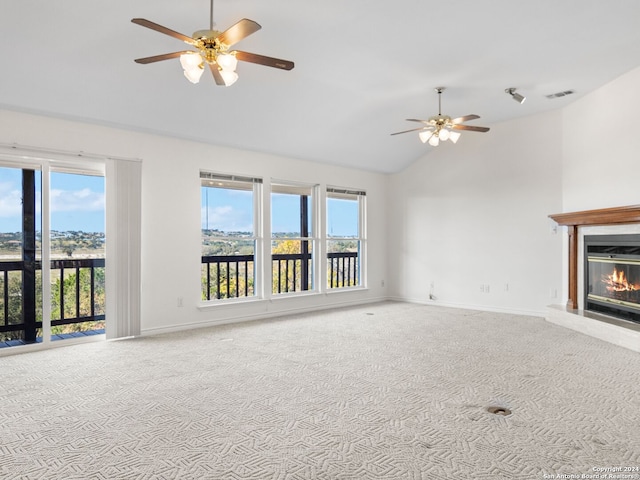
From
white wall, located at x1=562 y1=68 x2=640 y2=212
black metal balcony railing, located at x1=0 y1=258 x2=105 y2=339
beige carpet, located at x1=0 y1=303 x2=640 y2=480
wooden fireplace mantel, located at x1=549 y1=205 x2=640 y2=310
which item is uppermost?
white wall, located at x1=562 y1=68 x2=640 y2=212

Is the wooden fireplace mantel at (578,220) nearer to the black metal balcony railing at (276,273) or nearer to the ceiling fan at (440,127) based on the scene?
the ceiling fan at (440,127)

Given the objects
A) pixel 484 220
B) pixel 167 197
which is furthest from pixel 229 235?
pixel 484 220

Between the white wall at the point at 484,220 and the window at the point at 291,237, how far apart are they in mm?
1933

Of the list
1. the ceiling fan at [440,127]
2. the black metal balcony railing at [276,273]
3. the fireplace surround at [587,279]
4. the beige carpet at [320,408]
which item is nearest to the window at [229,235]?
the black metal balcony railing at [276,273]

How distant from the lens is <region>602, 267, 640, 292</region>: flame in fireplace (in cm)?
473

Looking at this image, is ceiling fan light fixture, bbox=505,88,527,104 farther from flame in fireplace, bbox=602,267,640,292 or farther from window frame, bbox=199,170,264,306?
window frame, bbox=199,170,264,306

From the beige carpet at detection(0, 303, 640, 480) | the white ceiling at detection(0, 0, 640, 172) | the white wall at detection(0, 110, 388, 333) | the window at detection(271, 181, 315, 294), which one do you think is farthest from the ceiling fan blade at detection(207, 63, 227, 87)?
the window at detection(271, 181, 315, 294)

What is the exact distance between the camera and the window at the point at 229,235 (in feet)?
18.5

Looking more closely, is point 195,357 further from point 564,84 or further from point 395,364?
point 564,84

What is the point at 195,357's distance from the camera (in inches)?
157

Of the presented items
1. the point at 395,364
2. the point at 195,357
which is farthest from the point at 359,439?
the point at 195,357

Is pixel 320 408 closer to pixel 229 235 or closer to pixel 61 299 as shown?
pixel 229 235

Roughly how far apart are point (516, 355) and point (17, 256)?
5285 millimetres

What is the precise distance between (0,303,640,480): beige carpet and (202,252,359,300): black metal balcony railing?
125 cm
